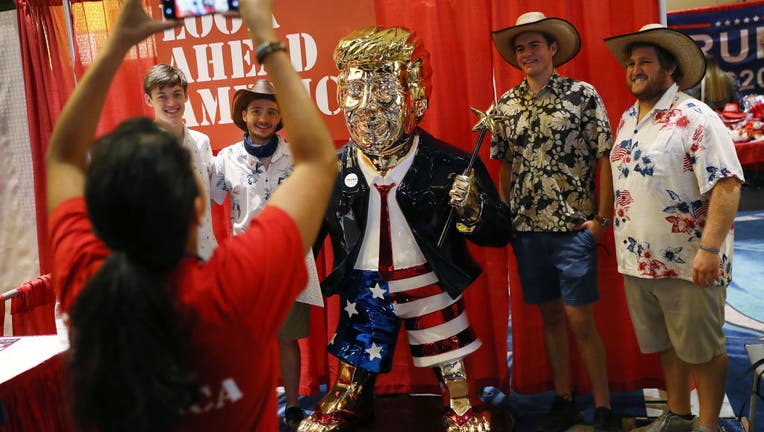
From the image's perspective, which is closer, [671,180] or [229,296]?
[229,296]

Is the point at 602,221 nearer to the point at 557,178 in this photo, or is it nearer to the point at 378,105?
the point at 557,178

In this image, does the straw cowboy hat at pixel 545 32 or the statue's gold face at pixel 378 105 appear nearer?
the statue's gold face at pixel 378 105

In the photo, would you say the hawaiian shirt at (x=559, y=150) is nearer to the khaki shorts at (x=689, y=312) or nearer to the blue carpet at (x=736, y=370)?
the khaki shorts at (x=689, y=312)

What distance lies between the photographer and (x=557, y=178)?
318cm

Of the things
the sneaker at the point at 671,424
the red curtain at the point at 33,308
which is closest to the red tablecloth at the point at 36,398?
the red curtain at the point at 33,308

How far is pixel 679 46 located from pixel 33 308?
118 inches

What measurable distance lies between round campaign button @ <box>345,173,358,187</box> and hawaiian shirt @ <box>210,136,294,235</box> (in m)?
0.36

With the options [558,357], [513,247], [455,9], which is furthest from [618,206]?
[455,9]

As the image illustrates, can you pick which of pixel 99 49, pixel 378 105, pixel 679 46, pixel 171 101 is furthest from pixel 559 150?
pixel 99 49

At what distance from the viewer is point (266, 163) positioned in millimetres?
3432

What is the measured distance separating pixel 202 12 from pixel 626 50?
2302 mm

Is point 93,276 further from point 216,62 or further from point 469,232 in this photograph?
point 216,62

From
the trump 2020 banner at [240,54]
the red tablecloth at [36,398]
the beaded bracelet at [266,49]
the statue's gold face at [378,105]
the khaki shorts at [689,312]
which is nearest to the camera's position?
the beaded bracelet at [266,49]

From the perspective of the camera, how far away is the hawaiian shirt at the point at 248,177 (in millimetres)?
3395
